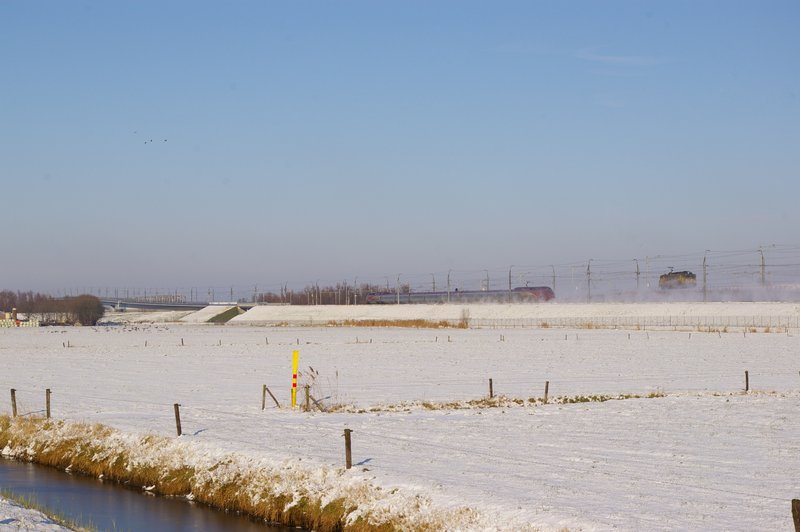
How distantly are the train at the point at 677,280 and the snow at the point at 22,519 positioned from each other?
123279 mm

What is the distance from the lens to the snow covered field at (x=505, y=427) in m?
15.3

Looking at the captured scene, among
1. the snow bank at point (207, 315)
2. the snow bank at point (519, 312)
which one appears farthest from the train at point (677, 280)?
the snow bank at point (207, 315)

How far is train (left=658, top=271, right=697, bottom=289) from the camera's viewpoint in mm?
133438

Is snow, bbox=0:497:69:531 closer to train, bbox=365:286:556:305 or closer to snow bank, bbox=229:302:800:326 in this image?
snow bank, bbox=229:302:800:326

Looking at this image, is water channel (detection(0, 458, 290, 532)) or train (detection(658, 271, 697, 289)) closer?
water channel (detection(0, 458, 290, 532))

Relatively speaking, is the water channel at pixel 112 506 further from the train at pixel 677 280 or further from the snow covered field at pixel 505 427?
the train at pixel 677 280

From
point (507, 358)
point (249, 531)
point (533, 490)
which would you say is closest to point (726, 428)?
point (533, 490)

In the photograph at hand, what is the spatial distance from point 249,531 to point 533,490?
5477mm

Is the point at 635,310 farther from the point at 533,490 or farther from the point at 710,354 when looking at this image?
the point at 533,490

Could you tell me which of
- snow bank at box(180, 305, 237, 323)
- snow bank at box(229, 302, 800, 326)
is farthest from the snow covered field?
snow bank at box(180, 305, 237, 323)

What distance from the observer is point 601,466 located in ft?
61.0

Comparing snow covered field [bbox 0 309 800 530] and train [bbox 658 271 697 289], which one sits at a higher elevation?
train [bbox 658 271 697 289]

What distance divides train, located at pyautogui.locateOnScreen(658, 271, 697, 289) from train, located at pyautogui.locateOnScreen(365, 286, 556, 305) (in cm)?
1671

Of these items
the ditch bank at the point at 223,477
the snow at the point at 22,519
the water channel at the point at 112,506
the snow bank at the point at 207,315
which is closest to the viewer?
the snow at the point at 22,519
